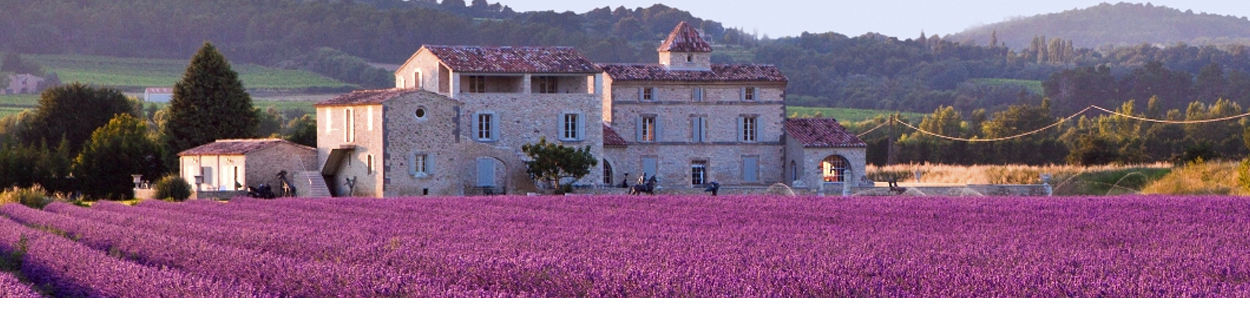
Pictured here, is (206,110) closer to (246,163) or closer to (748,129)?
(246,163)

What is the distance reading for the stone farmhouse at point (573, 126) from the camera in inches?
1634

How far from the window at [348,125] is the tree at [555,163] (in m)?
4.58

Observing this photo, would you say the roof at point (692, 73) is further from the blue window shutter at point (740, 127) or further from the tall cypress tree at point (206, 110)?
the tall cypress tree at point (206, 110)

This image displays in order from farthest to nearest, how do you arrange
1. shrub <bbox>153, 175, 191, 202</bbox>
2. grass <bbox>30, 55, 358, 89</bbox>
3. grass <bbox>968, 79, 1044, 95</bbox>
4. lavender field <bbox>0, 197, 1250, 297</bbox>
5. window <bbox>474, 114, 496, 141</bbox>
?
grass <bbox>968, 79, 1044, 95</bbox>, grass <bbox>30, 55, 358, 89</bbox>, window <bbox>474, 114, 496, 141</bbox>, shrub <bbox>153, 175, 191, 202</bbox>, lavender field <bbox>0, 197, 1250, 297</bbox>

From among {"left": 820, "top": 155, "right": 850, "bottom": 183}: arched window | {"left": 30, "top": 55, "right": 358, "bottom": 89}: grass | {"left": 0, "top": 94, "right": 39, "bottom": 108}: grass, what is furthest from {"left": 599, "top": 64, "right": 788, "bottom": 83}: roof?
{"left": 30, "top": 55, "right": 358, "bottom": 89}: grass

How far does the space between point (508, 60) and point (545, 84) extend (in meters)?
1.48

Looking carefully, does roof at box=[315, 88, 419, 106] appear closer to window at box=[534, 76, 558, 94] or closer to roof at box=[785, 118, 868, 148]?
window at box=[534, 76, 558, 94]

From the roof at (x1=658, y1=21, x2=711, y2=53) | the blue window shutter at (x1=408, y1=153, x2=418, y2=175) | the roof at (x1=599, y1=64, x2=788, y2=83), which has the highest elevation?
the roof at (x1=658, y1=21, x2=711, y2=53)

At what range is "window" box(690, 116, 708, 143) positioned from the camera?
48438 mm

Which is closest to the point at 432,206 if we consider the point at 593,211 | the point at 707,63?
the point at 593,211

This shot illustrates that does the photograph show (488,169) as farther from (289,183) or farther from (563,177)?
(289,183)

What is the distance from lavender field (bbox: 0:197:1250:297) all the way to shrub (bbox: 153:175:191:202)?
12.3 metres

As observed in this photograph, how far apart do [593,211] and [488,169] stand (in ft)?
56.3

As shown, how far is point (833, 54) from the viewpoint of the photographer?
465 ft
